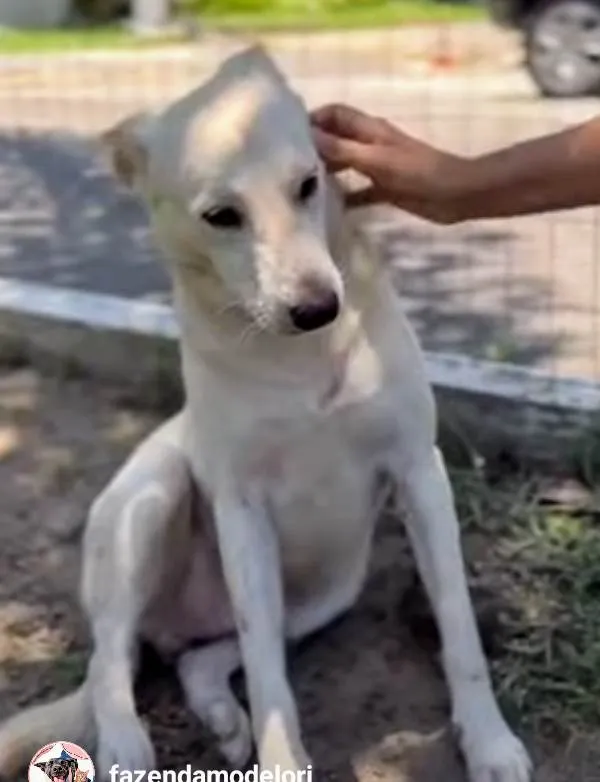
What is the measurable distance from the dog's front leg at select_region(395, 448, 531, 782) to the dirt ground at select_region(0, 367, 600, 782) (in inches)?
4.4

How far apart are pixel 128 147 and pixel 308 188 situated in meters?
0.35

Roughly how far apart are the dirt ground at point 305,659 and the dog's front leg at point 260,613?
0.17 meters

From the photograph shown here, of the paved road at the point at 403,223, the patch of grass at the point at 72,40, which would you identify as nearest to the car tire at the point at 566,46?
the paved road at the point at 403,223

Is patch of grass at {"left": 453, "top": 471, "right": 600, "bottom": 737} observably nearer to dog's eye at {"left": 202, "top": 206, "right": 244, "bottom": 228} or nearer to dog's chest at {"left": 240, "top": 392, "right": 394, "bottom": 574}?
dog's chest at {"left": 240, "top": 392, "right": 394, "bottom": 574}

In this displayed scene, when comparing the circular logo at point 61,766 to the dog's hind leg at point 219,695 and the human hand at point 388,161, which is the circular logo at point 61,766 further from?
the human hand at point 388,161

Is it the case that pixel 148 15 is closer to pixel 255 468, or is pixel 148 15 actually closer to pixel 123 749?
pixel 255 468

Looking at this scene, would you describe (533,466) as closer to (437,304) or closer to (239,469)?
(239,469)

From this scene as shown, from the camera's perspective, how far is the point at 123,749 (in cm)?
258

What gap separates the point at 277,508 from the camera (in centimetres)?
270

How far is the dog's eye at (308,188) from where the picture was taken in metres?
2.36

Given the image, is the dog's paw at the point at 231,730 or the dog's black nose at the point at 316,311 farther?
the dog's paw at the point at 231,730

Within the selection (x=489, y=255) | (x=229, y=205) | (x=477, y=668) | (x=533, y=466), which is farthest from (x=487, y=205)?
(x=489, y=255)

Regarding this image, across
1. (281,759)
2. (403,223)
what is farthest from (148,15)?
(281,759)

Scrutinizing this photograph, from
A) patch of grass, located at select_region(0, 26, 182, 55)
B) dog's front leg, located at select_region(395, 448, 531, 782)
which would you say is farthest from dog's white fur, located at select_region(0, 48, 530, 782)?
patch of grass, located at select_region(0, 26, 182, 55)
